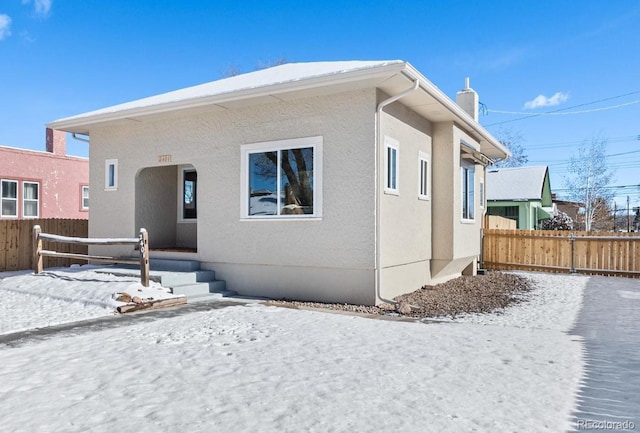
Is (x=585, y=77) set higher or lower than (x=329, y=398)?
higher

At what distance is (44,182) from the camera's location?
19.0 metres

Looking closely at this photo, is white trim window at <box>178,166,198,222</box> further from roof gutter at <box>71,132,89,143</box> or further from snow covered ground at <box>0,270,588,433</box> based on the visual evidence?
snow covered ground at <box>0,270,588,433</box>

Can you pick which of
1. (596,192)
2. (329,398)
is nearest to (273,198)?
(329,398)

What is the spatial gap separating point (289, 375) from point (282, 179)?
16.5ft

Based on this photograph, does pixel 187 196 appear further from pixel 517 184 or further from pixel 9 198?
pixel 517 184

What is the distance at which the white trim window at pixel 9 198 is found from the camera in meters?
17.7

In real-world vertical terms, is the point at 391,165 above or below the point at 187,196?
above

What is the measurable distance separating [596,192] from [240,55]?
25.9 m

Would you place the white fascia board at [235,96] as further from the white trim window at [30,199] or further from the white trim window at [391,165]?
the white trim window at [30,199]

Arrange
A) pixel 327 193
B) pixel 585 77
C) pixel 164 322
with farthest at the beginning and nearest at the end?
pixel 585 77, pixel 327 193, pixel 164 322

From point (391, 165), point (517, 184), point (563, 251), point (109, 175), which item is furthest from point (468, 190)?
point (517, 184)

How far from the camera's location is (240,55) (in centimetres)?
2875

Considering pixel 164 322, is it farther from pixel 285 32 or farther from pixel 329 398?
pixel 285 32

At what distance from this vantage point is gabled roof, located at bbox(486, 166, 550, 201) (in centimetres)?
2308
